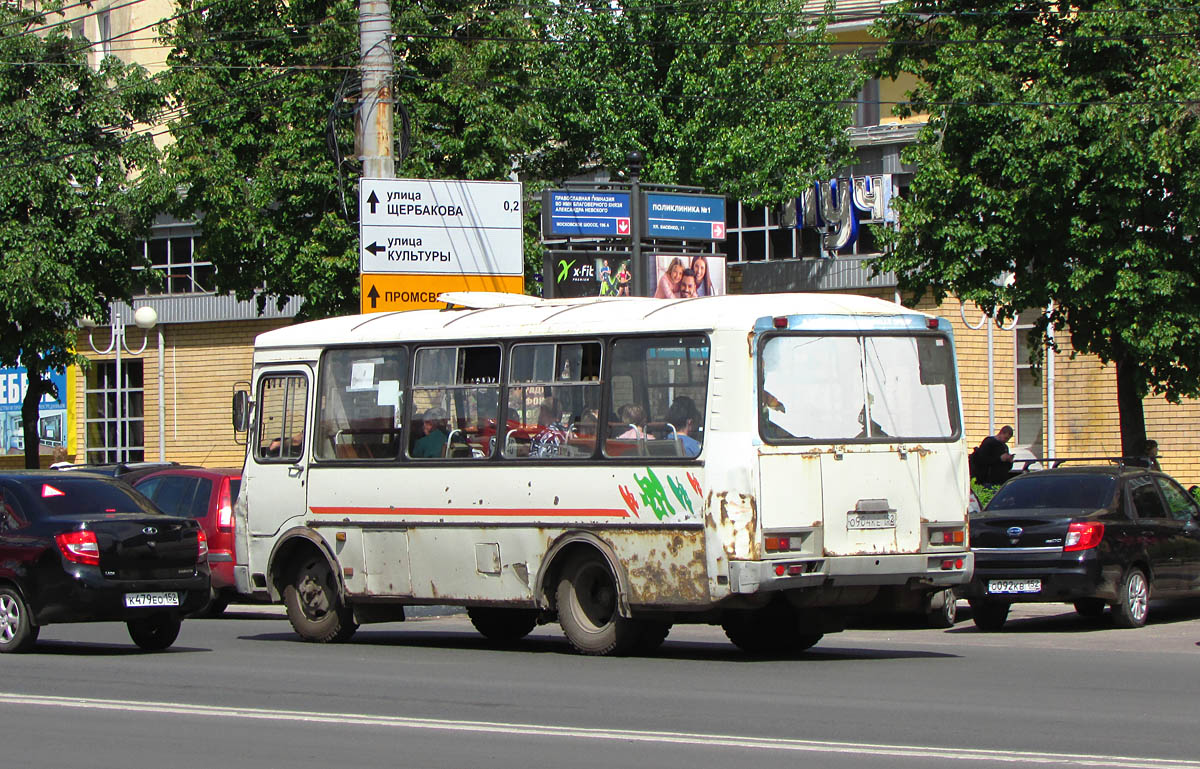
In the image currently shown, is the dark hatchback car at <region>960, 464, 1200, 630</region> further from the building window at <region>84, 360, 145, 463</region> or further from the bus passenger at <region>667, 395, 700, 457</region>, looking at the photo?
the building window at <region>84, 360, 145, 463</region>

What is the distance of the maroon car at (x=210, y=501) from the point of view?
19.7 meters

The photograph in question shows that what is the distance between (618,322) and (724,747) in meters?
5.62

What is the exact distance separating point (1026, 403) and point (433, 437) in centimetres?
2091

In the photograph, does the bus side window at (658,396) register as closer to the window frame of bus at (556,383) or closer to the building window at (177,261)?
the window frame of bus at (556,383)

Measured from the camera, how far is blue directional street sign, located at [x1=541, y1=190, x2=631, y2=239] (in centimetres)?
2950

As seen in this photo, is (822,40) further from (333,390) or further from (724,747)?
(724,747)

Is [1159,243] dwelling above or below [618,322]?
above

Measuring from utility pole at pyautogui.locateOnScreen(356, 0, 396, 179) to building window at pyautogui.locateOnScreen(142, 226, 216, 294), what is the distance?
2317 cm

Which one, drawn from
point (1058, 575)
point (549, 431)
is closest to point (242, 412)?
point (549, 431)

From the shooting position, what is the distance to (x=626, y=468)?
1406 centimetres

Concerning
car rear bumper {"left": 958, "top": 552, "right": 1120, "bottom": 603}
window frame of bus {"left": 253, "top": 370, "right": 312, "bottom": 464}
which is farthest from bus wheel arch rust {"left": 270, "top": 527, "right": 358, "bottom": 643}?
car rear bumper {"left": 958, "top": 552, "right": 1120, "bottom": 603}

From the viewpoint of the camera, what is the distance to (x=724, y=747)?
9250 millimetres

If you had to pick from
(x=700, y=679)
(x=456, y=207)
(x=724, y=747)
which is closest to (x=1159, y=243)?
(x=456, y=207)

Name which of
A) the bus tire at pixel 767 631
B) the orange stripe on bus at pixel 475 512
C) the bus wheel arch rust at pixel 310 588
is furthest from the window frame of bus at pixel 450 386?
the bus tire at pixel 767 631
